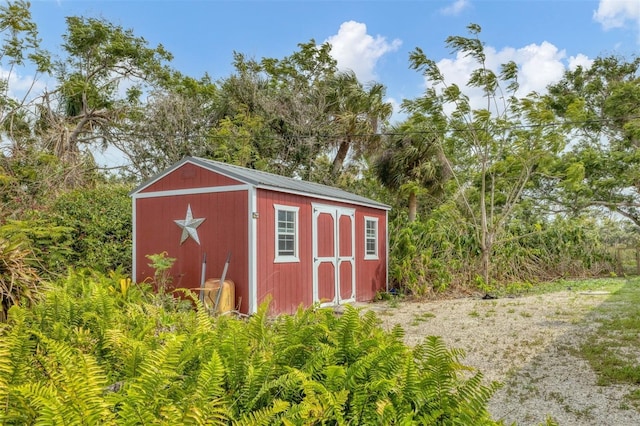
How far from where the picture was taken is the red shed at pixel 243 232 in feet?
23.7

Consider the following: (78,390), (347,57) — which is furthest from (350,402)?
(347,57)

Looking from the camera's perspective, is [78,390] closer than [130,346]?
Yes

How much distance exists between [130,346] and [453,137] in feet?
39.4

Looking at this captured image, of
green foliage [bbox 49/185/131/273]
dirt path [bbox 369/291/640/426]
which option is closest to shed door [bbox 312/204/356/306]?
dirt path [bbox 369/291/640/426]

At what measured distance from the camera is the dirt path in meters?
3.41

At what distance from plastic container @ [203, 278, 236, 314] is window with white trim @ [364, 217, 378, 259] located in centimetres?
396

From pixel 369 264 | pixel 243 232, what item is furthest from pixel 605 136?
pixel 243 232

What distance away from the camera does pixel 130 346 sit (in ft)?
5.45

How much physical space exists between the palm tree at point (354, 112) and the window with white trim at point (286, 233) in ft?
26.8

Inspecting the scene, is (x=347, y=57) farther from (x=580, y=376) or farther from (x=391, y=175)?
(x=580, y=376)

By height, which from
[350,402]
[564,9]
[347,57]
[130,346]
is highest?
[347,57]

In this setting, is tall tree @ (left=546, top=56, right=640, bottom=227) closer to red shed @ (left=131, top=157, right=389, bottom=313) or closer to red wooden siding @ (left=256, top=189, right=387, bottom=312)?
red wooden siding @ (left=256, top=189, right=387, bottom=312)

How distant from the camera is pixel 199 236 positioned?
25.0 ft

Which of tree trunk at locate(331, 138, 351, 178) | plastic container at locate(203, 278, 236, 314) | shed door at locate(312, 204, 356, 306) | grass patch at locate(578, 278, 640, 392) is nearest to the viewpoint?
grass patch at locate(578, 278, 640, 392)
